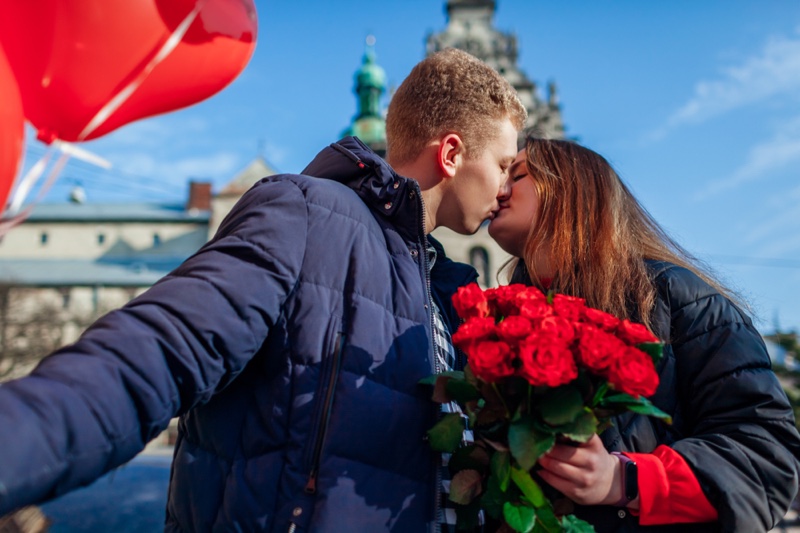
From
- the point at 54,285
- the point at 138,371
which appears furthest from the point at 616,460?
the point at 54,285

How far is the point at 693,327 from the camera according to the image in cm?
207

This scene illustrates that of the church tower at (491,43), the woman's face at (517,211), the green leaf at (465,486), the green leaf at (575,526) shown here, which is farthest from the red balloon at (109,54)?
the church tower at (491,43)

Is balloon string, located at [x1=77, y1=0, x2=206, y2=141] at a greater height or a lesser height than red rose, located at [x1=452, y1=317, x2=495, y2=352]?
greater

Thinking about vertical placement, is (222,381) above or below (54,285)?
above

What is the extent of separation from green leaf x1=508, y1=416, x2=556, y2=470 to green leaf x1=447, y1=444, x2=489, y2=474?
173mm

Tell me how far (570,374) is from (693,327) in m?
0.76

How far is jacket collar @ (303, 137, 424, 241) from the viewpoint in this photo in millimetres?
2193

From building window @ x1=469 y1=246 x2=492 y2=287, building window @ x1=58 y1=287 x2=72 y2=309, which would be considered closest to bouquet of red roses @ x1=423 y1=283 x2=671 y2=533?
building window @ x1=469 y1=246 x2=492 y2=287

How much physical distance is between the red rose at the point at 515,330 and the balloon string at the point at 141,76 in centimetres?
120

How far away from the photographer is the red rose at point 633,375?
153cm

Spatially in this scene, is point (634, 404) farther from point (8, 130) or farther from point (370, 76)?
point (370, 76)

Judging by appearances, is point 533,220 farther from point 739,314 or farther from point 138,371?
point 138,371

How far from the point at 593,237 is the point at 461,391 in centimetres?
103

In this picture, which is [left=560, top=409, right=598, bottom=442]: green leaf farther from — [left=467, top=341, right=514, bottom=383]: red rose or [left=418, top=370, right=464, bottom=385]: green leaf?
[left=418, top=370, right=464, bottom=385]: green leaf
